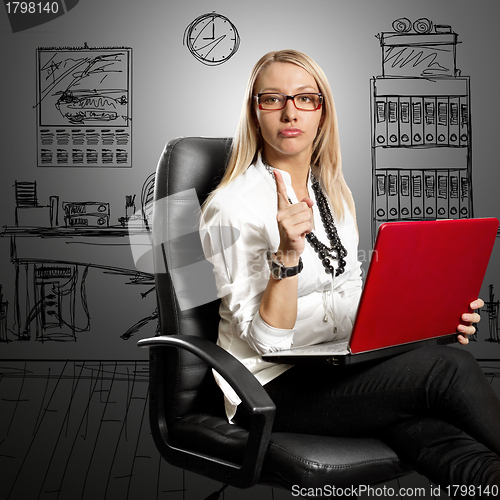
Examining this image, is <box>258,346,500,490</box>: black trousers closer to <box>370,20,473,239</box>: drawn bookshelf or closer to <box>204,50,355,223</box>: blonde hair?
<box>204,50,355,223</box>: blonde hair

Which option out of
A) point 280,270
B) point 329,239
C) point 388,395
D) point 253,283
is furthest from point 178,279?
point 388,395

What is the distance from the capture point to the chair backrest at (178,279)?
4.43 feet

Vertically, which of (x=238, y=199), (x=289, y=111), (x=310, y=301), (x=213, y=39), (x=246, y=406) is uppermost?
(x=213, y=39)

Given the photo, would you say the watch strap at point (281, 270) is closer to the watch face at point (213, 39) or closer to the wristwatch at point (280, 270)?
the wristwatch at point (280, 270)

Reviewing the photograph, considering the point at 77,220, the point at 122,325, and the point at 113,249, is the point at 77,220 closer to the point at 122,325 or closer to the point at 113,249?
the point at 113,249

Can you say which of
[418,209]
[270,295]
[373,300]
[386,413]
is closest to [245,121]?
[270,295]

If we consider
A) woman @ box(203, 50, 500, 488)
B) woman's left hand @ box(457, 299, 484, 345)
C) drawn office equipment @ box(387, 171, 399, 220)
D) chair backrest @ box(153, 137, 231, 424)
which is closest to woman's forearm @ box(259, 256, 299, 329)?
woman @ box(203, 50, 500, 488)

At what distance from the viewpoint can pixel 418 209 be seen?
386 cm

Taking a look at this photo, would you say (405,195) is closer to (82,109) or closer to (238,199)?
(82,109)

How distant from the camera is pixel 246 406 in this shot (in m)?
1.04

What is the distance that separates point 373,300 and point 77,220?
10.7 ft

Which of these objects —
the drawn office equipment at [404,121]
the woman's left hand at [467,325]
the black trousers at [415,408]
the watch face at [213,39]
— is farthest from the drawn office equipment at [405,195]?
the black trousers at [415,408]

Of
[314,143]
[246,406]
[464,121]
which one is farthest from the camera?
[464,121]

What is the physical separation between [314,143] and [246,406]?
2.79 feet
